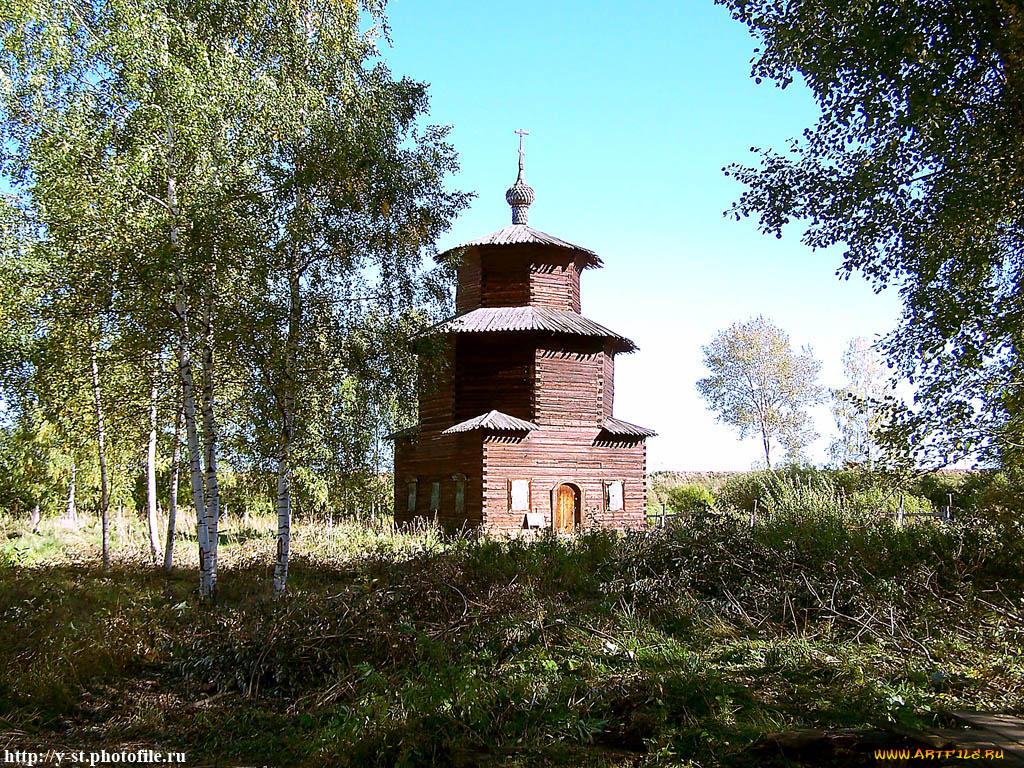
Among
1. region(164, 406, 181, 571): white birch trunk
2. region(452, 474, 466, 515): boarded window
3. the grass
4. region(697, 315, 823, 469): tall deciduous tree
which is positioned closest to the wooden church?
region(452, 474, 466, 515): boarded window

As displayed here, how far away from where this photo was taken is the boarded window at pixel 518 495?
2341 centimetres

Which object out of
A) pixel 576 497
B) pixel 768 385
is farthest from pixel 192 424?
pixel 768 385

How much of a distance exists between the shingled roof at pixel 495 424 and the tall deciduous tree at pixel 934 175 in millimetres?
14252

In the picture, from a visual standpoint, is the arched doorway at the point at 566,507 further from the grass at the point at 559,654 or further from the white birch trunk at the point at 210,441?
the white birch trunk at the point at 210,441

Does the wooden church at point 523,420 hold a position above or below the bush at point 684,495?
A: above

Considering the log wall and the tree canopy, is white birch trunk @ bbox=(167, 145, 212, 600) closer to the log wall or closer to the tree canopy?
the tree canopy

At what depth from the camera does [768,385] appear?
165 feet

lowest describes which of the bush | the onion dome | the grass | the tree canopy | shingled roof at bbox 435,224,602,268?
the bush

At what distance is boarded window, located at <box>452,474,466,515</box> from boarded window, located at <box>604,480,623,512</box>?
5.15 m

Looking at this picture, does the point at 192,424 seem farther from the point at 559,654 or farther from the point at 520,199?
the point at 520,199

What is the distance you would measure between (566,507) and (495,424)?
415 cm

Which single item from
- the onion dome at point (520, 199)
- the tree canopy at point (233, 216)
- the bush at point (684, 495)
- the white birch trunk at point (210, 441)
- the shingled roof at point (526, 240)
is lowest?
the bush at point (684, 495)

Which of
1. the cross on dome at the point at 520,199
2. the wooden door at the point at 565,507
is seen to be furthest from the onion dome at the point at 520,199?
the wooden door at the point at 565,507

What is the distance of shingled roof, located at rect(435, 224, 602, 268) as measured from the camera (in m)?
26.3
